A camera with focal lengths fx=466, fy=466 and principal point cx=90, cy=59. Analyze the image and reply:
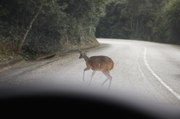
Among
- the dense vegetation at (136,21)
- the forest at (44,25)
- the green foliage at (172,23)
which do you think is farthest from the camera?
the dense vegetation at (136,21)

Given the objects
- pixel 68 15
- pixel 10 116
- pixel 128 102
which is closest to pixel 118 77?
pixel 128 102

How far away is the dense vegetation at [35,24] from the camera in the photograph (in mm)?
23734

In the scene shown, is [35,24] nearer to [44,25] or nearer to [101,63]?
[44,25]

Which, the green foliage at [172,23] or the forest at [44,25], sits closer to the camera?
the forest at [44,25]

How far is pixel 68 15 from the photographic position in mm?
30156

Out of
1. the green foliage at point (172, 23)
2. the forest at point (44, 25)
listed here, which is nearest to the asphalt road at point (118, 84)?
the forest at point (44, 25)

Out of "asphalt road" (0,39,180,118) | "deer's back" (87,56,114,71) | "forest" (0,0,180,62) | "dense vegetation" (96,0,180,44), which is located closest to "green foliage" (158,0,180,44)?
"dense vegetation" (96,0,180,44)

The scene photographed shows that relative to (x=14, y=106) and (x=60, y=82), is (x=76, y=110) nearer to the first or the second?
(x=14, y=106)

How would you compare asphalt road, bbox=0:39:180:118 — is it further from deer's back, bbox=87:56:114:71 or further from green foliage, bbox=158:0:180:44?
green foliage, bbox=158:0:180:44

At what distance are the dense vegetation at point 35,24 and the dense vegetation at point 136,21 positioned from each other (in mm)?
36984

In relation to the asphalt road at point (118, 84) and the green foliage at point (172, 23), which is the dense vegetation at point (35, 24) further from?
the green foliage at point (172, 23)

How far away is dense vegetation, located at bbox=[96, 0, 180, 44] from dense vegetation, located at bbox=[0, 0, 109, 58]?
121ft

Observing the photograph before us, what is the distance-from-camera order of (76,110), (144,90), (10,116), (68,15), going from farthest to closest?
(68,15), (144,90), (76,110), (10,116)

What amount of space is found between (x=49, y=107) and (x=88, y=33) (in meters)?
35.9
